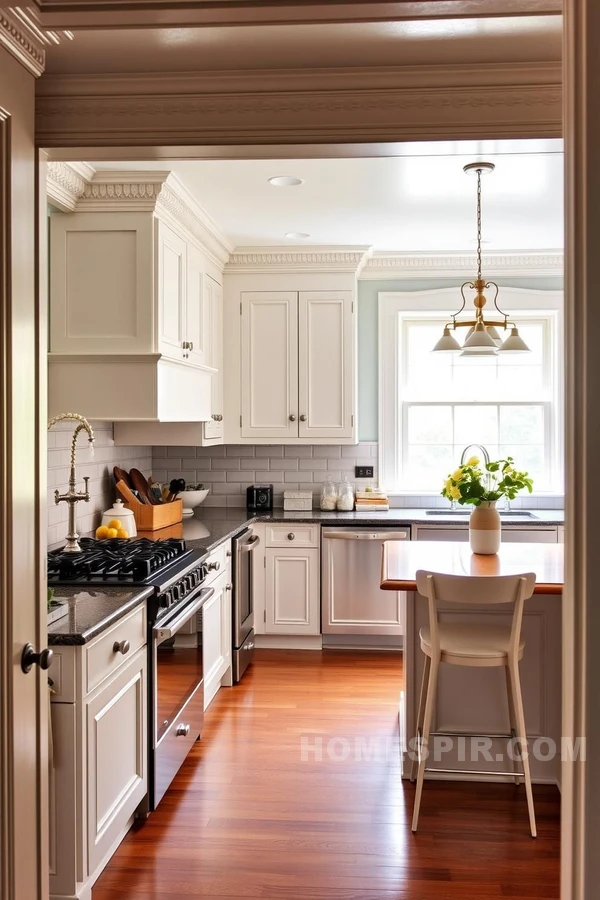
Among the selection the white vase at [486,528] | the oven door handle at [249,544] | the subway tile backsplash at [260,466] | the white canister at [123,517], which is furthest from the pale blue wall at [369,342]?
the white canister at [123,517]

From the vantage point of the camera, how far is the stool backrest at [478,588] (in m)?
2.89

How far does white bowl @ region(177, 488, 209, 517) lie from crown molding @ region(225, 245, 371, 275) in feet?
5.00

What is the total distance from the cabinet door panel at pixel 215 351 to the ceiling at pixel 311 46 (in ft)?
9.64

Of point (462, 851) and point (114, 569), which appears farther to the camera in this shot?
point (114, 569)

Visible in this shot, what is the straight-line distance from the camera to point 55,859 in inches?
90.0

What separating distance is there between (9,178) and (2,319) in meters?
0.32

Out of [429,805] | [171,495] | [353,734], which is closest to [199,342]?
[171,495]

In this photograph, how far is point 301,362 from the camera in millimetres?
5402

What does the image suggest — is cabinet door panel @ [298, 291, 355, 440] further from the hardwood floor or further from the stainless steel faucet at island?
the stainless steel faucet at island

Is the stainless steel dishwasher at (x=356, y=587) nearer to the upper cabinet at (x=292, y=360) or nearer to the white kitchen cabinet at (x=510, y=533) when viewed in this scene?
the white kitchen cabinet at (x=510, y=533)

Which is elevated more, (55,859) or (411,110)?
(411,110)

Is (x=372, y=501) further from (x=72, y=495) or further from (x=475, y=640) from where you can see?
(x=72, y=495)

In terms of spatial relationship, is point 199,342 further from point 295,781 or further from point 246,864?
point 246,864

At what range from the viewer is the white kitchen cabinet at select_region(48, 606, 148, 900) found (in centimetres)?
228
